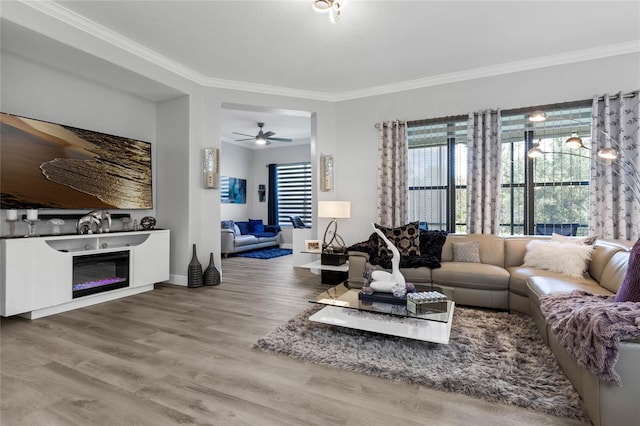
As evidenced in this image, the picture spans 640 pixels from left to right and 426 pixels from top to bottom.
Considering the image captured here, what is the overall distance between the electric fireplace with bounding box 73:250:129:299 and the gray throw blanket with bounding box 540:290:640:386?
→ 14.9 ft

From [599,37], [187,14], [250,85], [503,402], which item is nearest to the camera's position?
[503,402]

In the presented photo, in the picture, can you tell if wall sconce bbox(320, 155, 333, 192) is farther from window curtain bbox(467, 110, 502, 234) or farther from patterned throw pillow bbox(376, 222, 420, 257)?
window curtain bbox(467, 110, 502, 234)

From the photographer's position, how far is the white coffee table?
2.41 metres

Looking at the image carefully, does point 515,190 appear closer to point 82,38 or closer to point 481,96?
point 481,96

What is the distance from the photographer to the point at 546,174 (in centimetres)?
423

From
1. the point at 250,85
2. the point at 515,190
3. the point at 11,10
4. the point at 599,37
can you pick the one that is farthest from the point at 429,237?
the point at 11,10

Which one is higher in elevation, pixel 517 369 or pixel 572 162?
pixel 572 162

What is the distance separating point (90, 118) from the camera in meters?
4.16

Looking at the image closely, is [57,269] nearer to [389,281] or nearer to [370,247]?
[389,281]

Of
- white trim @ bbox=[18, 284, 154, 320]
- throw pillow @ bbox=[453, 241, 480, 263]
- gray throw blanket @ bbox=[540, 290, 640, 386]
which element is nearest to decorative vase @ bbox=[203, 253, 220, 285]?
white trim @ bbox=[18, 284, 154, 320]

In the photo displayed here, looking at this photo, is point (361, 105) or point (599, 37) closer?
point (599, 37)

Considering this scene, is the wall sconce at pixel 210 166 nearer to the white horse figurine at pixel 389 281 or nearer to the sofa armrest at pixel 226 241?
the sofa armrest at pixel 226 241

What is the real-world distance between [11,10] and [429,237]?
494 cm

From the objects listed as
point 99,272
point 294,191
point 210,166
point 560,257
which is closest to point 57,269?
point 99,272
